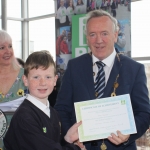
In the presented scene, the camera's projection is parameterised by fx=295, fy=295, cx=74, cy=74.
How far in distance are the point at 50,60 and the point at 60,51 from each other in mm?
4558

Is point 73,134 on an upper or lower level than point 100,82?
lower

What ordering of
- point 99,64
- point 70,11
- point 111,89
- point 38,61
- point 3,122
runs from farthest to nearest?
1. point 70,11
2. point 3,122
3. point 99,64
4. point 111,89
5. point 38,61

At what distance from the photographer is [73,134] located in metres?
2.26

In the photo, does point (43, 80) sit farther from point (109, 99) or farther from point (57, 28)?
point (57, 28)

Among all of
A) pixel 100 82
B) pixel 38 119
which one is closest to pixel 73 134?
pixel 38 119

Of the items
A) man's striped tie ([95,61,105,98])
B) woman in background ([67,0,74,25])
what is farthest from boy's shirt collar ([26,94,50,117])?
woman in background ([67,0,74,25])

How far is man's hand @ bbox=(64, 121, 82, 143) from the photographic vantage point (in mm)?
2242

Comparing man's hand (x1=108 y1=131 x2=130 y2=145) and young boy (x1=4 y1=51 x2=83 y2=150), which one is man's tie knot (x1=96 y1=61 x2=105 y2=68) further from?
man's hand (x1=108 y1=131 x2=130 y2=145)

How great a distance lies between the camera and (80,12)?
6254 millimetres

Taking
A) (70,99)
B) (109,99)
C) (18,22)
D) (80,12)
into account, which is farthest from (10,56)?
(18,22)

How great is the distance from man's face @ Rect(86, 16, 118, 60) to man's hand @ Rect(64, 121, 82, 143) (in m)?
0.62

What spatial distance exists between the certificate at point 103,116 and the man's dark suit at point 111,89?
4.0 inches

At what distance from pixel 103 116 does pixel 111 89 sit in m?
0.24

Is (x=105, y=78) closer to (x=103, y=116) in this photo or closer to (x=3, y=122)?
(x=103, y=116)
